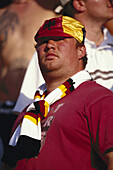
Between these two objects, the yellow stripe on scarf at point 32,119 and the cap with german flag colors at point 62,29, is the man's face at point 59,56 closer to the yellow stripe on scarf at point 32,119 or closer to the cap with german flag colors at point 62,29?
the cap with german flag colors at point 62,29

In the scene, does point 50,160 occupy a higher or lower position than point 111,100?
lower

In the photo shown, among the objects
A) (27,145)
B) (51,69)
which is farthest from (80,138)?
(51,69)

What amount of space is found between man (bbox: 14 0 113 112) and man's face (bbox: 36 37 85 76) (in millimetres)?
853

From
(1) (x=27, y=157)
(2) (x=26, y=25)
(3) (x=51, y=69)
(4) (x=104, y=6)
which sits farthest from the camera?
(2) (x=26, y=25)

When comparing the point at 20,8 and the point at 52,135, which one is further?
the point at 20,8

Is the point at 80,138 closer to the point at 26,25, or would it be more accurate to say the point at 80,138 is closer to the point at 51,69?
the point at 51,69

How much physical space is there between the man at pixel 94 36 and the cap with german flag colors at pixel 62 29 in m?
0.78

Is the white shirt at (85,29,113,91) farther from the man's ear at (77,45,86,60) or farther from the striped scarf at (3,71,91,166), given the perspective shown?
the striped scarf at (3,71,91,166)

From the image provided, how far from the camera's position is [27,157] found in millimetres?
2406

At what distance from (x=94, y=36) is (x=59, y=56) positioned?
117 cm

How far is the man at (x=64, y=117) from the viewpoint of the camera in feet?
7.11

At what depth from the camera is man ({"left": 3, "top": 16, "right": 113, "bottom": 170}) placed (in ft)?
7.11

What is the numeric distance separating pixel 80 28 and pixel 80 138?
95 cm

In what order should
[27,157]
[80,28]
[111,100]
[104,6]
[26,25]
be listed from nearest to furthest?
[111,100] → [27,157] → [80,28] → [104,6] → [26,25]
